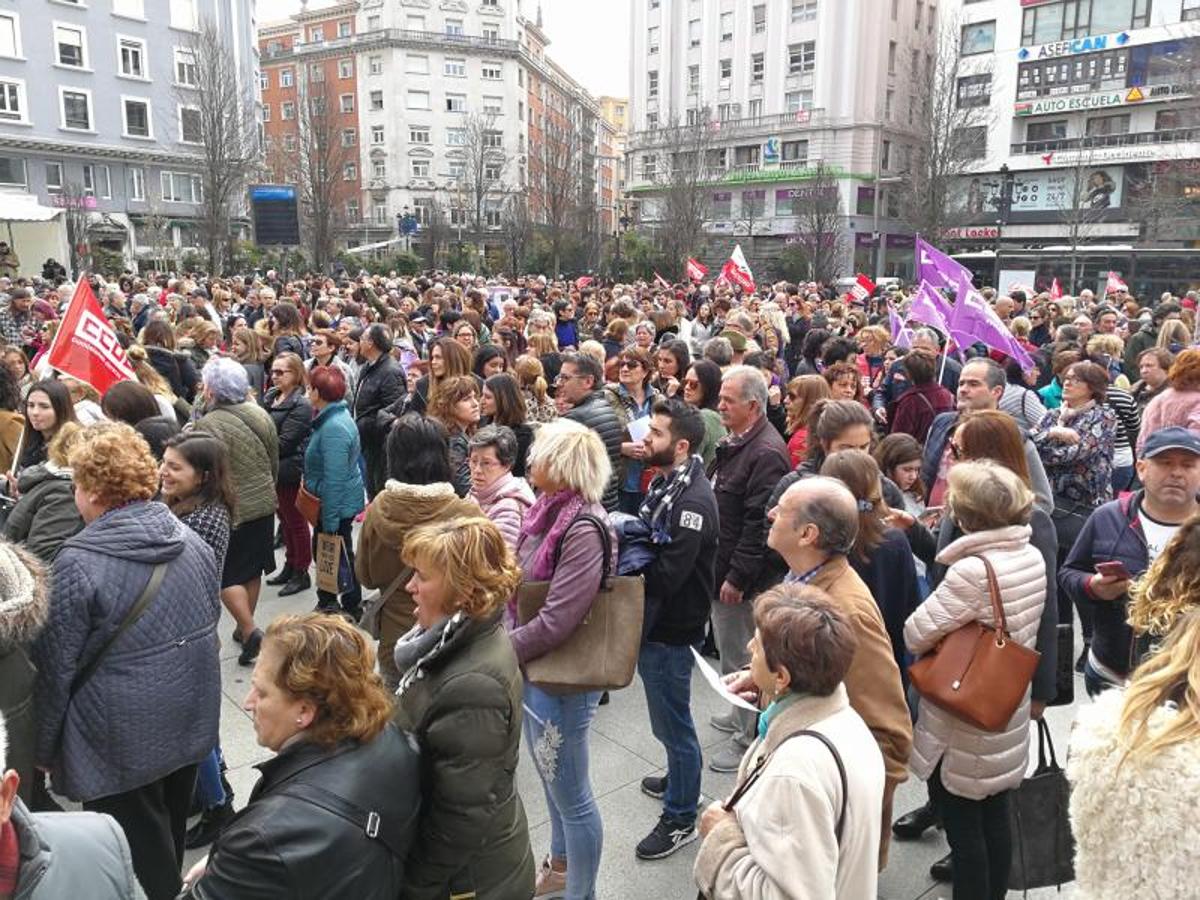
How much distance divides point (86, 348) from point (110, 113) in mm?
45678

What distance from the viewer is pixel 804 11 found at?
57.1m

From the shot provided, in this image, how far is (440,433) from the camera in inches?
160

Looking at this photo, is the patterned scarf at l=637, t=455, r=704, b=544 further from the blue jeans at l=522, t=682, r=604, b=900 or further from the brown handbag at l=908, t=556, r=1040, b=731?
the brown handbag at l=908, t=556, r=1040, b=731

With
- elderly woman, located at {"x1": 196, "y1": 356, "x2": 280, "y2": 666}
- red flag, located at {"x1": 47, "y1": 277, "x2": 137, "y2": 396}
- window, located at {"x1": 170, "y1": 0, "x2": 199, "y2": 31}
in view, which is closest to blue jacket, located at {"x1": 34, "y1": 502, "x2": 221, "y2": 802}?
elderly woman, located at {"x1": 196, "y1": 356, "x2": 280, "y2": 666}

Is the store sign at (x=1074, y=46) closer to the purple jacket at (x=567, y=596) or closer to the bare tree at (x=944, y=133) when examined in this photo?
the bare tree at (x=944, y=133)

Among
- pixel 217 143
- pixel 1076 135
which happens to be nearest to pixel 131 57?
pixel 217 143

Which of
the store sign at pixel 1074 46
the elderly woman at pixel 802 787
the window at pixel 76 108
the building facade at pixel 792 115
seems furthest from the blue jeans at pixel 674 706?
the store sign at pixel 1074 46

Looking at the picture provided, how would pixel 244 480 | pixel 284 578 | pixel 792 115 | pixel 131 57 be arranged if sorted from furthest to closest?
1. pixel 792 115
2. pixel 131 57
3. pixel 284 578
4. pixel 244 480

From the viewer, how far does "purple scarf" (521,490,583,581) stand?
3523 millimetres

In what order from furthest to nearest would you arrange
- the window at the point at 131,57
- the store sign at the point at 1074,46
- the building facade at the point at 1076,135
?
the store sign at the point at 1074,46 < the window at the point at 131,57 < the building facade at the point at 1076,135

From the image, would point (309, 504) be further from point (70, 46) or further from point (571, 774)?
point (70, 46)

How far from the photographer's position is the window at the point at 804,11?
5644 cm

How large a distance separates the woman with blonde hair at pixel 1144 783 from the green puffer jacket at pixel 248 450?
16.0 feet

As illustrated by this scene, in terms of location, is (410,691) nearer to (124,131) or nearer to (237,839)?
(237,839)
